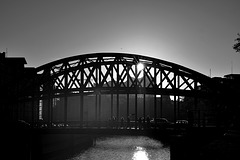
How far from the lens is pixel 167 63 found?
48.6 m

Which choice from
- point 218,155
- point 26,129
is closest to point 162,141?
point 26,129

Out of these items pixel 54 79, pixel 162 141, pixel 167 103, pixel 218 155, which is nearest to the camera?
pixel 218 155

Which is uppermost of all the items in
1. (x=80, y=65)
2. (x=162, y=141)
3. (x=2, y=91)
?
(x=80, y=65)

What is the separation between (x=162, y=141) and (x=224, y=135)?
149ft

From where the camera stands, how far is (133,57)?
49.0m

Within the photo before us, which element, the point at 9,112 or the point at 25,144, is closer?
the point at 25,144

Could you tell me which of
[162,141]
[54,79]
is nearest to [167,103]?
[162,141]

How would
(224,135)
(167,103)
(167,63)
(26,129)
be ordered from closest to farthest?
(224,135) < (26,129) < (167,63) < (167,103)

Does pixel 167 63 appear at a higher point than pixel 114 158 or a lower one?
higher

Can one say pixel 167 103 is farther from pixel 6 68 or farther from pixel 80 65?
pixel 80 65

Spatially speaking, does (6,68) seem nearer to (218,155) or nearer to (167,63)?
(167,63)

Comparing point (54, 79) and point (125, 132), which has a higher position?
point (54, 79)

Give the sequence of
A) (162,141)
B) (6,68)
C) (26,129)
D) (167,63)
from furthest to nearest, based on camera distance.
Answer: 1. (162,141)
2. (6,68)
3. (167,63)
4. (26,129)

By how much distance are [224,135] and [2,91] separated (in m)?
32.4
